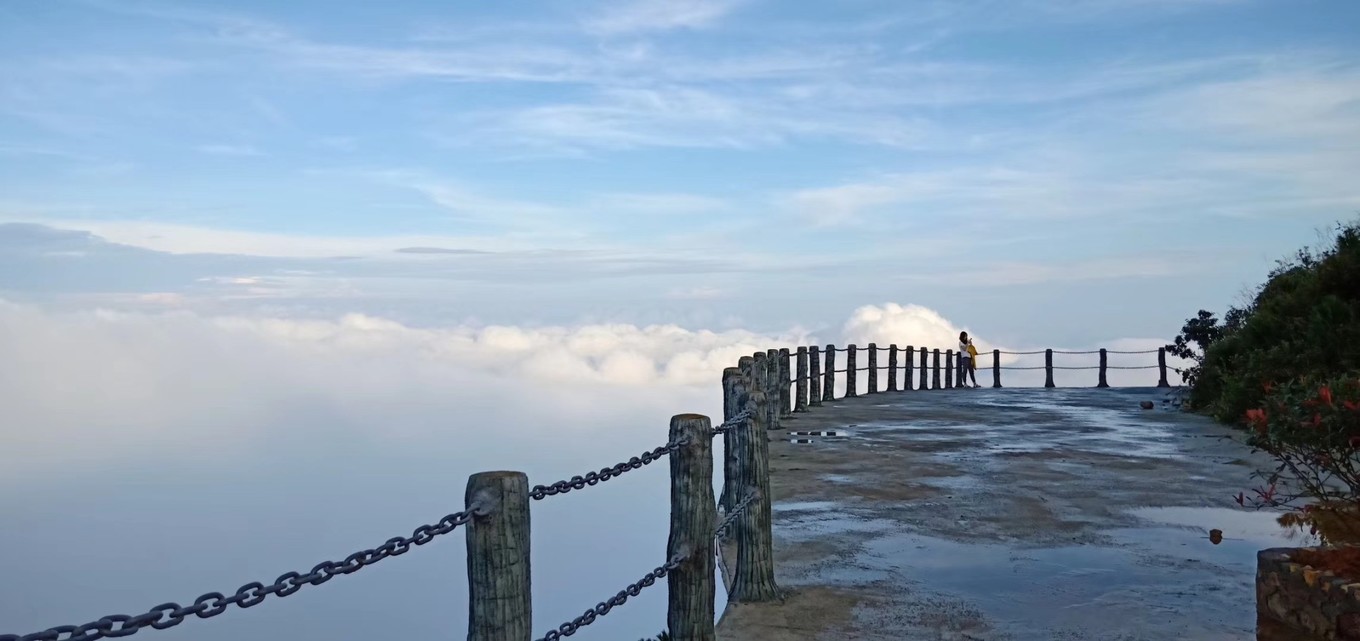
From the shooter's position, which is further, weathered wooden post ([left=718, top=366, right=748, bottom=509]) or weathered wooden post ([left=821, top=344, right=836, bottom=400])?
weathered wooden post ([left=821, top=344, right=836, bottom=400])

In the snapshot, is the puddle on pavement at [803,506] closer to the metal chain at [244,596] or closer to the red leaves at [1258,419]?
the red leaves at [1258,419]

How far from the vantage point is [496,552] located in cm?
403

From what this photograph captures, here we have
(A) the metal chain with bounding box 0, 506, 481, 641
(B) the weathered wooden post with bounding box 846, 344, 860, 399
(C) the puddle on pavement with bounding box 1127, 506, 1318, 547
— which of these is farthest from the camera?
(B) the weathered wooden post with bounding box 846, 344, 860, 399

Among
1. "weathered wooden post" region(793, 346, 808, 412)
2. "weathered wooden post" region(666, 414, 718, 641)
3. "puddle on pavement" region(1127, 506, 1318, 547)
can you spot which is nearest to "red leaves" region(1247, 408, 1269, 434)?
"puddle on pavement" region(1127, 506, 1318, 547)

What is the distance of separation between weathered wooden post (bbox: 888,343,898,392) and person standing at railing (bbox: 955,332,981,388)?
3854 millimetres

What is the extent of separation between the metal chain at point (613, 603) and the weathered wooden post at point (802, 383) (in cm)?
1449

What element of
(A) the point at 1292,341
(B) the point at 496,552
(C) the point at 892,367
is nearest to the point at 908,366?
(C) the point at 892,367

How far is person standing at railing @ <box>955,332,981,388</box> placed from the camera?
103ft

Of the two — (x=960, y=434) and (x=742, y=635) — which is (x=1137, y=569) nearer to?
(x=742, y=635)

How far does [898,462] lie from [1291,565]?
6.94 m

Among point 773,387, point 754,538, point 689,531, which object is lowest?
point 754,538

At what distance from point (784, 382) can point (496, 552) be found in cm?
1483

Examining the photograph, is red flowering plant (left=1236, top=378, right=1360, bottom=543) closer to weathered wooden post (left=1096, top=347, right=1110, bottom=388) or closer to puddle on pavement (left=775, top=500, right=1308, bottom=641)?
puddle on pavement (left=775, top=500, right=1308, bottom=641)

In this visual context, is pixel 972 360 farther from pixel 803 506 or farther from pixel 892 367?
pixel 803 506
